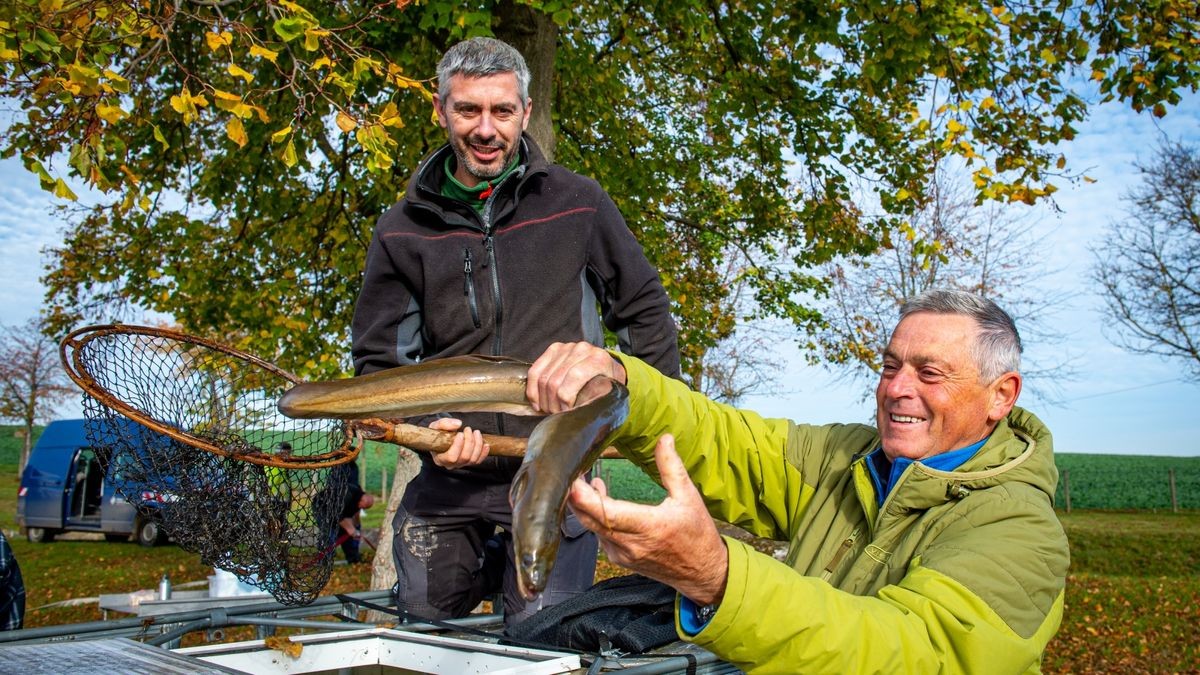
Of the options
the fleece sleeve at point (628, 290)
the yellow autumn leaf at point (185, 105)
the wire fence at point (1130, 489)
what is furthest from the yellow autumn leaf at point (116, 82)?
the wire fence at point (1130, 489)

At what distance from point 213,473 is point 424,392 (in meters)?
1.08

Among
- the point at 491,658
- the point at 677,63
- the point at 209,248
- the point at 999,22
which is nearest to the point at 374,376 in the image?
the point at 491,658

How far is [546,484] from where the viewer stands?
1.50 m

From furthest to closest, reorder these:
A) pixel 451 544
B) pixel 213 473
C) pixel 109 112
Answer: pixel 109 112
pixel 451 544
pixel 213 473

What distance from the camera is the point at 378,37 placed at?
328 inches

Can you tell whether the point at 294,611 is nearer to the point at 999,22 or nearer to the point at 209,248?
the point at 999,22

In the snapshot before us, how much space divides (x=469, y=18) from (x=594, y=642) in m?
5.67

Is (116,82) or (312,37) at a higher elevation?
(312,37)

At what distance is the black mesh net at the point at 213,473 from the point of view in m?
2.96

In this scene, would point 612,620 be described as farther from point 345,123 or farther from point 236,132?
point 345,123

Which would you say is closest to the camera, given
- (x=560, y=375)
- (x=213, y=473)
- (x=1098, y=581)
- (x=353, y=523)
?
(x=560, y=375)

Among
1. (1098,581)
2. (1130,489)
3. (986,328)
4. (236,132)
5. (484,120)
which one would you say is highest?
(236,132)

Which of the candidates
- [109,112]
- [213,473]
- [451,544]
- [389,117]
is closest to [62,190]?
[109,112]

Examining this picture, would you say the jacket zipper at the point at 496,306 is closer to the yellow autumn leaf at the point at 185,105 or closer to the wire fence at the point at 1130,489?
the yellow autumn leaf at the point at 185,105
